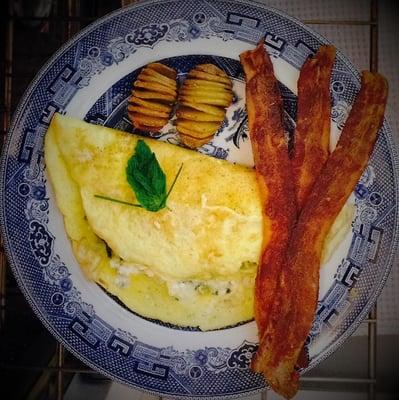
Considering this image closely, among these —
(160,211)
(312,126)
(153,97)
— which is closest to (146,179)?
(160,211)

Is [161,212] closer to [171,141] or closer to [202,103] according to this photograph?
[171,141]

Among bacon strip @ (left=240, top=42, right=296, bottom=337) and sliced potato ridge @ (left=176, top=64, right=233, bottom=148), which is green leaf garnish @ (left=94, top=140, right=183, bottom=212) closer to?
sliced potato ridge @ (left=176, top=64, right=233, bottom=148)

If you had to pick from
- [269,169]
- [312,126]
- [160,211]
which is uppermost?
[312,126]

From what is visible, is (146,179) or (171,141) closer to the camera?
(146,179)

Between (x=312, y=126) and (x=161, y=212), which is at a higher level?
(x=312, y=126)

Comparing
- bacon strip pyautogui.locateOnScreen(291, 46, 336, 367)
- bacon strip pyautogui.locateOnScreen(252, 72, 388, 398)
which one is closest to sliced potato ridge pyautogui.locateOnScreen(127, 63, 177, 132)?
bacon strip pyautogui.locateOnScreen(291, 46, 336, 367)

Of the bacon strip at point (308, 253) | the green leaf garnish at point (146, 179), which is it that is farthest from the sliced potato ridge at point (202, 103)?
the bacon strip at point (308, 253)
